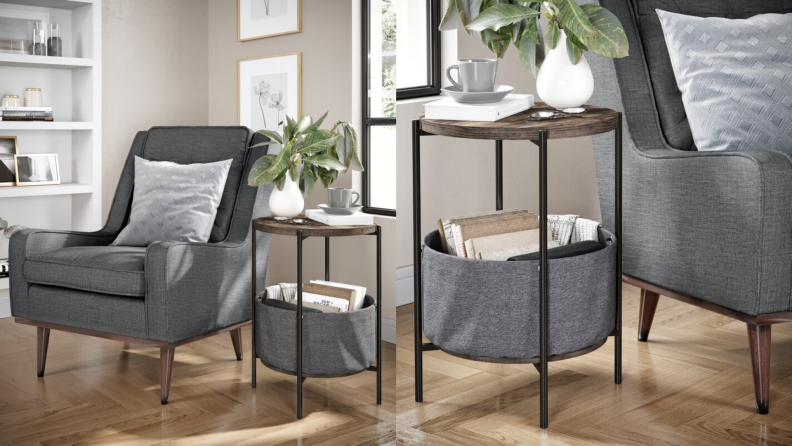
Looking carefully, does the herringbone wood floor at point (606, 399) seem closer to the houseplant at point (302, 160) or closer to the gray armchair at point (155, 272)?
the houseplant at point (302, 160)

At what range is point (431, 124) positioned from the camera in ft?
4.72

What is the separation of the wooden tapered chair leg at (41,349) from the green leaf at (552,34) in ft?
3.49

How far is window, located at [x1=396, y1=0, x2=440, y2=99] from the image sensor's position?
1.38 m

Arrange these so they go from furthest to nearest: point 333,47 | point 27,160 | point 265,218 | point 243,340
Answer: point 243,340 → point 265,218 → point 333,47 → point 27,160

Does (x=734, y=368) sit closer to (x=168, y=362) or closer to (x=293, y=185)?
(x=293, y=185)

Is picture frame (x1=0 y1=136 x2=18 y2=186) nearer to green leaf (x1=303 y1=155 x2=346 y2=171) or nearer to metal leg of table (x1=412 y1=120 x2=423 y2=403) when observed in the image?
green leaf (x1=303 y1=155 x2=346 y2=171)

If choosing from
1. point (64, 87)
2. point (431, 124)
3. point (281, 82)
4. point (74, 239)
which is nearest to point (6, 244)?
point (74, 239)

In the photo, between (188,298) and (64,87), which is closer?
(64,87)

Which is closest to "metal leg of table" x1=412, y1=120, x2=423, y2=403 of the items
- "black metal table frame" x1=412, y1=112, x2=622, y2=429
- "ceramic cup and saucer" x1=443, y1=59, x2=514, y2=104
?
"black metal table frame" x1=412, y1=112, x2=622, y2=429

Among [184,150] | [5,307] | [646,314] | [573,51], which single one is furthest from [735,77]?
[5,307]

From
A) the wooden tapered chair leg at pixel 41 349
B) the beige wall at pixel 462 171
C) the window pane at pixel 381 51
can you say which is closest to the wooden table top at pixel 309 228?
the beige wall at pixel 462 171

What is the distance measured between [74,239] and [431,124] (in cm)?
66

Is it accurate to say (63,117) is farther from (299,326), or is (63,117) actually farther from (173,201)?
(299,326)

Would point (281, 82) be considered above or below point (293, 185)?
above
